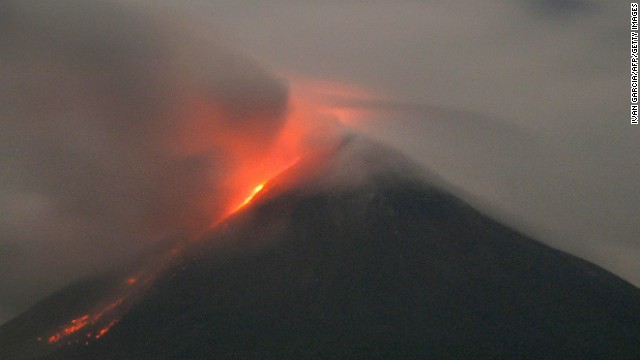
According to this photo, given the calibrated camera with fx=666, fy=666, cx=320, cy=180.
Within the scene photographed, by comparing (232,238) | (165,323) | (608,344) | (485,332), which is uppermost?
(232,238)

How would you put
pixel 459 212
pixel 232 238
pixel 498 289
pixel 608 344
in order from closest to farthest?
pixel 608 344, pixel 498 289, pixel 232 238, pixel 459 212

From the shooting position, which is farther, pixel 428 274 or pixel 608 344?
pixel 428 274

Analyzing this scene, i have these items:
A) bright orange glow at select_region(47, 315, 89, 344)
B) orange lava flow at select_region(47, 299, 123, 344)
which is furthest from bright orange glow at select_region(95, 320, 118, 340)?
bright orange glow at select_region(47, 315, 89, 344)

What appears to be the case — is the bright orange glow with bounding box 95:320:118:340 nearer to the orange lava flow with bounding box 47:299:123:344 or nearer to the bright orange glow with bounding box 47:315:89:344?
the orange lava flow with bounding box 47:299:123:344

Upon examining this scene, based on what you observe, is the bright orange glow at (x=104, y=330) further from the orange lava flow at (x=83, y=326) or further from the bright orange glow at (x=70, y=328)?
the bright orange glow at (x=70, y=328)

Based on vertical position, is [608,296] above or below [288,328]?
below

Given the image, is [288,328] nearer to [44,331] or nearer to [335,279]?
[335,279]

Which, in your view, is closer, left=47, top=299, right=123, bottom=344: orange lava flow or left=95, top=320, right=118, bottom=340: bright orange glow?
left=95, top=320, right=118, bottom=340: bright orange glow

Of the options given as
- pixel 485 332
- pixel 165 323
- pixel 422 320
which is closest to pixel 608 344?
pixel 485 332
